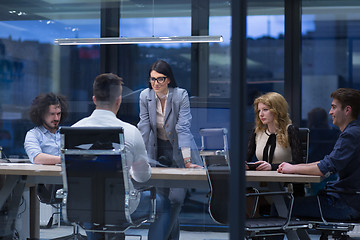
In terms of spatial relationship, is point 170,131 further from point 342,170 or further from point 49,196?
point 342,170

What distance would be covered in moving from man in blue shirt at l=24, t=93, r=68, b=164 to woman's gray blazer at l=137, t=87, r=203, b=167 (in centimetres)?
70

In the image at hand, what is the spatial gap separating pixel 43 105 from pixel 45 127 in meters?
0.48

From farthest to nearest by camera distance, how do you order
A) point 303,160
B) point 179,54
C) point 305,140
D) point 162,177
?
point 179,54
point 305,140
point 303,160
point 162,177

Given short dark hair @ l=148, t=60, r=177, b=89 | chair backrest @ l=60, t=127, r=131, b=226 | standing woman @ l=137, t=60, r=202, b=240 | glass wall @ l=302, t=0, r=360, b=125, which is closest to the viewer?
chair backrest @ l=60, t=127, r=131, b=226

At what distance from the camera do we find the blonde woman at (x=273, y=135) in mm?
4848

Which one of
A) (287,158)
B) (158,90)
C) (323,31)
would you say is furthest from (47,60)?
(323,31)

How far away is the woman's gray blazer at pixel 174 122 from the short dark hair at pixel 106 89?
39 cm

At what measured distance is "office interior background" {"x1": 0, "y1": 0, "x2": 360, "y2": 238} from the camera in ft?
16.0

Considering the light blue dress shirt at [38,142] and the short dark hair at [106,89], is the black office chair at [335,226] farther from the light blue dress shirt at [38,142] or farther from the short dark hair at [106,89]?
the light blue dress shirt at [38,142]

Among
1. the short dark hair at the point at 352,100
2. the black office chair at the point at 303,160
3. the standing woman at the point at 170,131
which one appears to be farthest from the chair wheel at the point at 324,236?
the standing woman at the point at 170,131

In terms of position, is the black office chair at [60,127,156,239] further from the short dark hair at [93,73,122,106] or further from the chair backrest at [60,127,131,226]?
the short dark hair at [93,73,122,106]

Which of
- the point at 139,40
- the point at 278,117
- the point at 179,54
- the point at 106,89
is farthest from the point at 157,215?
the point at 139,40

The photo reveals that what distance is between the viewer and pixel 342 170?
4395 mm

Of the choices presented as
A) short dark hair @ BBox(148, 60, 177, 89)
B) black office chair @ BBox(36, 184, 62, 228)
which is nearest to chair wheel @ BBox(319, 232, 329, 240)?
short dark hair @ BBox(148, 60, 177, 89)
